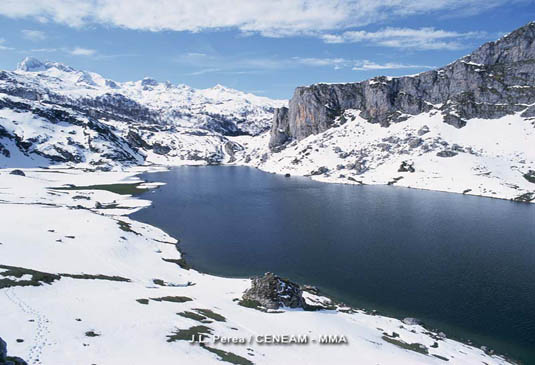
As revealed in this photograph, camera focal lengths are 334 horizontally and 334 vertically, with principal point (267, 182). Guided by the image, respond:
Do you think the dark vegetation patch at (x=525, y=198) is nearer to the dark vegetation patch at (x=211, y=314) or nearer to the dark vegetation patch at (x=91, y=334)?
the dark vegetation patch at (x=211, y=314)

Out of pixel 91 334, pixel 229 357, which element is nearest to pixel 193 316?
pixel 229 357

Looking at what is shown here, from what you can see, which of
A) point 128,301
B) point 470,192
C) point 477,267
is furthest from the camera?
point 470,192

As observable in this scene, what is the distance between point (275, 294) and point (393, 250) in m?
40.1

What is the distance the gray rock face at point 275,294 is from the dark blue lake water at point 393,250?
37.8 ft

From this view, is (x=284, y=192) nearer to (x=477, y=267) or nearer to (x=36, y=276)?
(x=477, y=267)

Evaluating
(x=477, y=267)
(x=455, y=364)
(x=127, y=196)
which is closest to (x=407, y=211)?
(x=477, y=267)

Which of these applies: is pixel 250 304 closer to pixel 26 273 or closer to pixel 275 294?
pixel 275 294

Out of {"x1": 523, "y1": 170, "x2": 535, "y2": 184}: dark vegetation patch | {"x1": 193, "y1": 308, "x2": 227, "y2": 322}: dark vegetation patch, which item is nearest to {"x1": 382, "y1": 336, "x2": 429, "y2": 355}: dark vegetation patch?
{"x1": 193, "y1": 308, "x2": 227, "y2": 322}: dark vegetation patch

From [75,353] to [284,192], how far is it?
474 feet

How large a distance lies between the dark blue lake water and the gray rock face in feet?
37.8

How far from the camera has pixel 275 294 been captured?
4591 cm

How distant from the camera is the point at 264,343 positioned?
107 ft

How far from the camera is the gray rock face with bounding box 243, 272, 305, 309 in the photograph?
149ft

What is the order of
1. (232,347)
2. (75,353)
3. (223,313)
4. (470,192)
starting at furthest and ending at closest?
(470,192) < (223,313) < (232,347) < (75,353)
